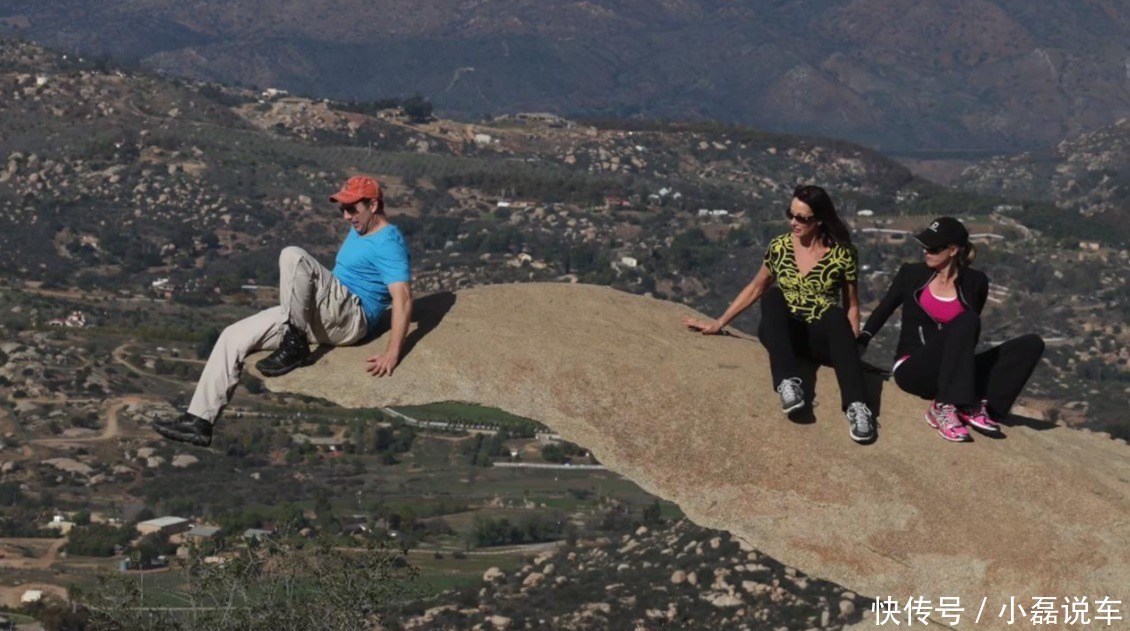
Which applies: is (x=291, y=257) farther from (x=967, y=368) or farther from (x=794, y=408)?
(x=967, y=368)

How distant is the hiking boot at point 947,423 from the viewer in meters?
13.7

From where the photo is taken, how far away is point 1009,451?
543 inches

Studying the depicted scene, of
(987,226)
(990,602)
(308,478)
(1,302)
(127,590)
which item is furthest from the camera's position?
(987,226)

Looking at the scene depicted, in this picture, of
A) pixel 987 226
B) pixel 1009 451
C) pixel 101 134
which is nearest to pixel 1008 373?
pixel 1009 451

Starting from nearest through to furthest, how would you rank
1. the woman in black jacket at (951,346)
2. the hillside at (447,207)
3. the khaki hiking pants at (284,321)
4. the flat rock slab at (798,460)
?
the flat rock slab at (798,460), the woman in black jacket at (951,346), the khaki hiking pants at (284,321), the hillside at (447,207)

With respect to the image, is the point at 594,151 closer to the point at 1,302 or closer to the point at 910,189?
the point at 910,189

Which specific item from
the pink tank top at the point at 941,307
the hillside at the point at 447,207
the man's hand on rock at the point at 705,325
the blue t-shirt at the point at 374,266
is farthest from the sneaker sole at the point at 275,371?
the hillside at the point at 447,207

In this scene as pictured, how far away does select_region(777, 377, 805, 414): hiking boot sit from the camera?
1348 cm

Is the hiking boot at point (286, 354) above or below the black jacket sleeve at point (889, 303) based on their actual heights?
below

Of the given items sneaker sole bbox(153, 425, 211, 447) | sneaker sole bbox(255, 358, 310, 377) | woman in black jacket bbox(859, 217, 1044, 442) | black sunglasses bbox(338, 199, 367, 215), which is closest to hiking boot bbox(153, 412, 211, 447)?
→ sneaker sole bbox(153, 425, 211, 447)

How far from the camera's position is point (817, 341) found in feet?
45.5

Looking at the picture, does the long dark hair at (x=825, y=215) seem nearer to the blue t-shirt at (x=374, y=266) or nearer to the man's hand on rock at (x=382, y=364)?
the blue t-shirt at (x=374, y=266)

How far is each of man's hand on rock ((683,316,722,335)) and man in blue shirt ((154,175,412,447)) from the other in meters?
2.39

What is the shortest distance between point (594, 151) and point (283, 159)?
39.4 metres
